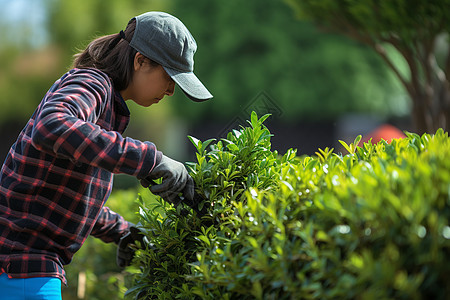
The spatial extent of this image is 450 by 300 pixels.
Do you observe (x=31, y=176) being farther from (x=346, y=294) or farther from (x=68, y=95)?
(x=346, y=294)

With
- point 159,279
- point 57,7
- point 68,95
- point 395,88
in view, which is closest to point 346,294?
point 159,279

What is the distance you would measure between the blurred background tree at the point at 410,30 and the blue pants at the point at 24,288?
207 inches

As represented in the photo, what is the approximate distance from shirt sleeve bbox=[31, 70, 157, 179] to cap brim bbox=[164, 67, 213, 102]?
41 cm

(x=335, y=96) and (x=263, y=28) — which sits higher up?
(x=263, y=28)

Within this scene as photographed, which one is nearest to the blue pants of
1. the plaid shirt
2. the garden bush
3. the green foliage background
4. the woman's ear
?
the plaid shirt

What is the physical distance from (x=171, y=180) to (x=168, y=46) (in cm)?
67

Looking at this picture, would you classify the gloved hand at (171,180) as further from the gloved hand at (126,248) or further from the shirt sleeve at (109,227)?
the shirt sleeve at (109,227)

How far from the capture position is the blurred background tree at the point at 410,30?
638 centimetres

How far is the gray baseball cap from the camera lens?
2473 millimetres

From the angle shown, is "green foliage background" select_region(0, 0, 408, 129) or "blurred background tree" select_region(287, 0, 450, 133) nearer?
"blurred background tree" select_region(287, 0, 450, 133)

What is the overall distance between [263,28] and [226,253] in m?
21.4

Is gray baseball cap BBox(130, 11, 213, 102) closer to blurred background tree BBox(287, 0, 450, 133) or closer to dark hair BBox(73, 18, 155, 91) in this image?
dark hair BBox(73, 18, 155, 91)

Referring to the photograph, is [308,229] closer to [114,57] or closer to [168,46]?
[168,46]

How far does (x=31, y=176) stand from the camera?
2.27 m
